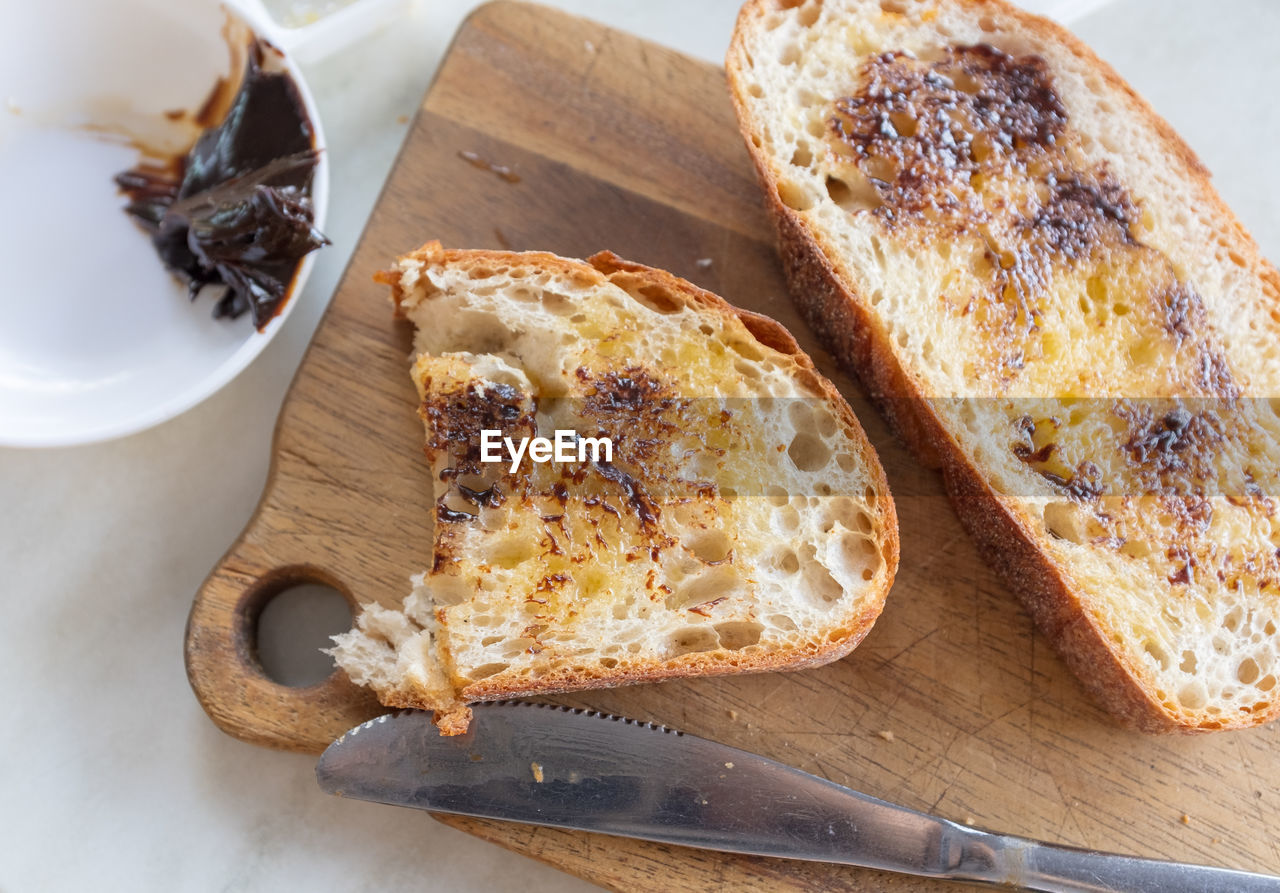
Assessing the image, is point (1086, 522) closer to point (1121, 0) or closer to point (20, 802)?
point (1121, 0)

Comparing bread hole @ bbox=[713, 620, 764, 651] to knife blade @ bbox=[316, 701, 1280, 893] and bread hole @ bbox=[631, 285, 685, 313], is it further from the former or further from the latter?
bread hole @ bbox=[631, 285, 685, 313]

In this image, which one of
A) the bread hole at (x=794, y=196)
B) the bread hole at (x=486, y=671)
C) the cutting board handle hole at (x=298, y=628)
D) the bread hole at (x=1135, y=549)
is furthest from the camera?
the cutting board handle hole at (x=298, y=628)

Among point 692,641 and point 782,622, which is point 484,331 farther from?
point 782,622

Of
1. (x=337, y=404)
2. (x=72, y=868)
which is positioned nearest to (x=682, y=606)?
(x=337, y=404)

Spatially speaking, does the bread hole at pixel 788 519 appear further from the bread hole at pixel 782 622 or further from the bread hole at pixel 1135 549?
the bread hole at pixel 1135 549

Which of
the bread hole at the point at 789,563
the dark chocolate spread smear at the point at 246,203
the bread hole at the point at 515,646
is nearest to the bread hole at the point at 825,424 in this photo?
the bread hole at the point at 789,563

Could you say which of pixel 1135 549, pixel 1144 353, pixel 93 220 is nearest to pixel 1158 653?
pixel 1135 549

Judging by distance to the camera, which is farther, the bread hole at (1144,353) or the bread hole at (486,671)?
the bread hole at (1144,353)
